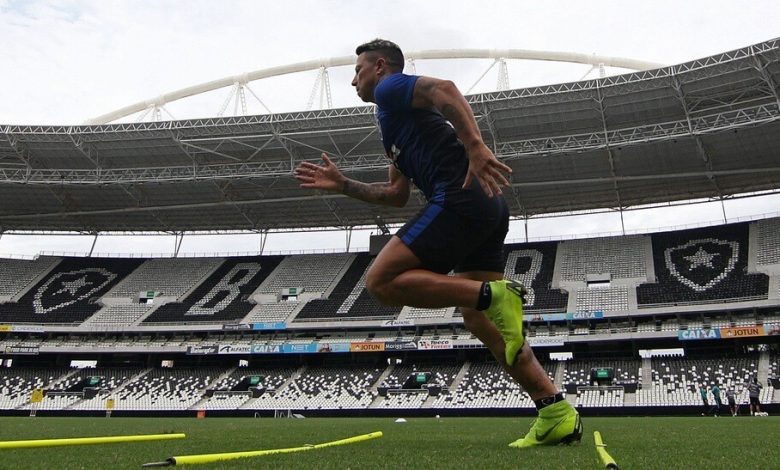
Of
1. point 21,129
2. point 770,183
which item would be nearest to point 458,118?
point 21,129

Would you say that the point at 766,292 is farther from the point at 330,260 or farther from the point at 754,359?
the point at 330,260

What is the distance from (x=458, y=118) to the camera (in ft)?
10.6

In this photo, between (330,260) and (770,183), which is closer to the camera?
(770,183)

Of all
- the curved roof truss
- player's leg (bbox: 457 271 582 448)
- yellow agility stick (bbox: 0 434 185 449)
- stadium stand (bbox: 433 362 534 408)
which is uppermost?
the curved roof truss

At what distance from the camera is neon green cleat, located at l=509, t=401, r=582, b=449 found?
3.76 m

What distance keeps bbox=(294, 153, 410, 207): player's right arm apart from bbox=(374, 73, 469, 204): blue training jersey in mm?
526

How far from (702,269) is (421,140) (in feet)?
102

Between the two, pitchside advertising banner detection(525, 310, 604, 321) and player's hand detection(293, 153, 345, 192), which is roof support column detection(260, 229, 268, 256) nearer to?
pitchside advertising banner detection(525, 310, 604, 321)

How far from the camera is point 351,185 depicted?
4.49 m

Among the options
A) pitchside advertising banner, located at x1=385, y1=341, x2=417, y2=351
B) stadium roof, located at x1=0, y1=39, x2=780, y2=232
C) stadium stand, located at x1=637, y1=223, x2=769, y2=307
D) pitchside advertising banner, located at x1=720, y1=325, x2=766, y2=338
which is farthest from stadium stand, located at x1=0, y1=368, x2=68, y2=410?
pitchside advertising banner, located at x1=720, y1=325, x2=766, y2=338

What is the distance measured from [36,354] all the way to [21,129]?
14.1 meters

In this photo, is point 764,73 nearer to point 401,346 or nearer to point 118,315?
point 401,346

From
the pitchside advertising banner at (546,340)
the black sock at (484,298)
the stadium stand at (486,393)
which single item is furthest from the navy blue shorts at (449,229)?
the pitchside advertising banner at (546,340)

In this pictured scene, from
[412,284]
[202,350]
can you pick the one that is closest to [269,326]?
[202,350]
